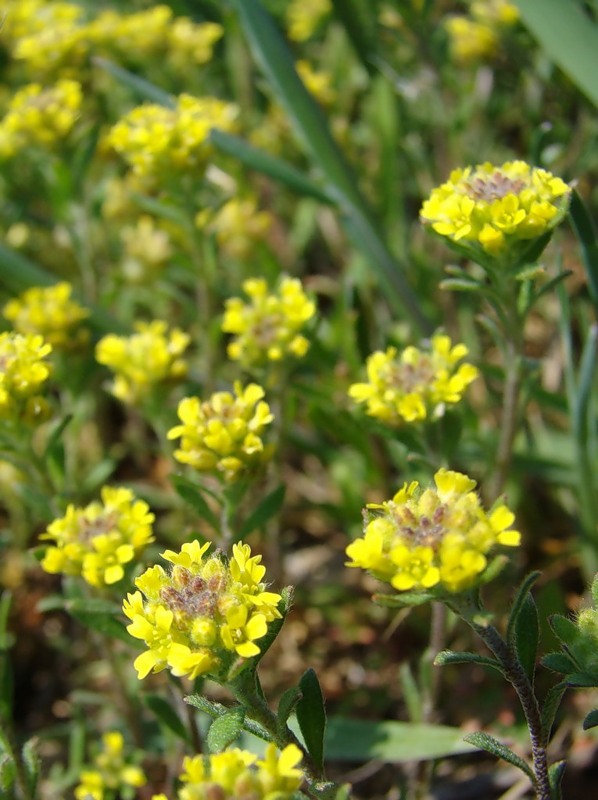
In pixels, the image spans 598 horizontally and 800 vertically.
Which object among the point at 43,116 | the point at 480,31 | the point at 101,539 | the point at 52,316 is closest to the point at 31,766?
the point at 101,539

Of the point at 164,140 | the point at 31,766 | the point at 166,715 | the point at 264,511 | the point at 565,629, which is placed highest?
the point at 164,140

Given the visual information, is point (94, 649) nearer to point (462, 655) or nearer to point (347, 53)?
point (462, 655)

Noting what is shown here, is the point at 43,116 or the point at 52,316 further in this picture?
the point at 43,116

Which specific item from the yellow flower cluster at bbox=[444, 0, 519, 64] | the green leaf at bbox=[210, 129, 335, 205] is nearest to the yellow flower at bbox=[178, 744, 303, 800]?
the green leaf at bbox=[210, 129, 335, 205]

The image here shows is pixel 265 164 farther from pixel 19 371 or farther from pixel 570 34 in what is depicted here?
pixel 19 371

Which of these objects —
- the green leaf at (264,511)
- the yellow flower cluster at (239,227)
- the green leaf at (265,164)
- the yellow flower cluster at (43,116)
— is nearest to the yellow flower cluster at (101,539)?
the green leaf at (264,511)

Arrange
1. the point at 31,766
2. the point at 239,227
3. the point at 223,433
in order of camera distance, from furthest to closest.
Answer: the point at 239,227, the point at 223,433, the point at 31,766

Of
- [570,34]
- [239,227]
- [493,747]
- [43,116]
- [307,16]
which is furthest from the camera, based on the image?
[307,16]
